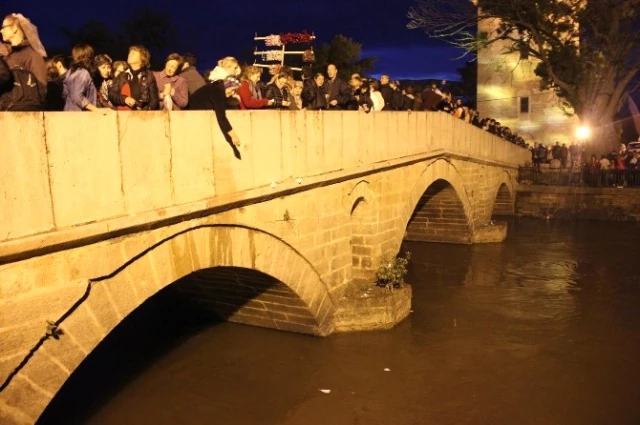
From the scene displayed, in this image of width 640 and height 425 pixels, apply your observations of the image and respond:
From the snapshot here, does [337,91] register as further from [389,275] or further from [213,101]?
[213,101]

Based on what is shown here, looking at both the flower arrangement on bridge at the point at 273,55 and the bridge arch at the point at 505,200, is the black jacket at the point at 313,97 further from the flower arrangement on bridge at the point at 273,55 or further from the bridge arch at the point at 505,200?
the flower arrangement on bridge at the point at 273,55

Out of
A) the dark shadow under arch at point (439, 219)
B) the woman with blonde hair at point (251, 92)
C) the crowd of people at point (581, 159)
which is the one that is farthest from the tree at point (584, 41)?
the woman with blonde hair at point (251, 92)

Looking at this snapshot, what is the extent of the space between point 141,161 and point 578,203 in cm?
1781

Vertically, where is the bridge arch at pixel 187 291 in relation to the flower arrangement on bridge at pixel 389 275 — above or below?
above

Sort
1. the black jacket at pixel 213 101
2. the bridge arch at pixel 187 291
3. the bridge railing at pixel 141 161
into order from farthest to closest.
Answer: the black jacket at pixel 213 101
the bridge arch at pixel 187 291
the bridge railing at pixel 141 161

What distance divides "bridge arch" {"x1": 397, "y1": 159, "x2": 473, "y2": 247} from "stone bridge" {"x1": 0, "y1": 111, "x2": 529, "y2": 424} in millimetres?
2702

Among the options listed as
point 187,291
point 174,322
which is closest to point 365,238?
point 187,291

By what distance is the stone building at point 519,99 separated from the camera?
105 feet

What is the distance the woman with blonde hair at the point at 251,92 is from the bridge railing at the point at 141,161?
0.32m

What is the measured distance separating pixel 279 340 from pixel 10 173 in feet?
18.1

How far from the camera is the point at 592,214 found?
19.4 metres

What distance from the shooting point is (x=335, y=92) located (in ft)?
28.8

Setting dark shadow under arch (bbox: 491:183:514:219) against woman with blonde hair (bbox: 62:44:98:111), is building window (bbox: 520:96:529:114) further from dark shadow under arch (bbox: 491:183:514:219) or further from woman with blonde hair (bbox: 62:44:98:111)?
woman with blonde hair (bbox: 62:44:98:111)

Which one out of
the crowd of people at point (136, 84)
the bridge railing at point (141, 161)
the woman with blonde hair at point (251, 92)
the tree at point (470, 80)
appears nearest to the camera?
the bridge railing at point (141, 161)
